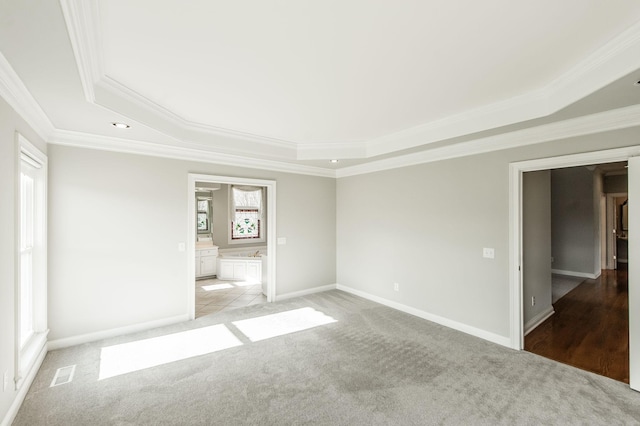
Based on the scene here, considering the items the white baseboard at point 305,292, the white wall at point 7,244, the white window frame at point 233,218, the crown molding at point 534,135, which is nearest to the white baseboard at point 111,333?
the white wall at point 7,244

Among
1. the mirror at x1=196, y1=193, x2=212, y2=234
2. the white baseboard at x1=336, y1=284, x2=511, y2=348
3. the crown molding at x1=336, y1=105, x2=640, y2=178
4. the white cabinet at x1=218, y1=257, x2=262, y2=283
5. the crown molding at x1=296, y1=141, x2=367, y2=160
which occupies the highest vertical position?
the crown molding at x1=296, y1=141, x2=367, y2=160

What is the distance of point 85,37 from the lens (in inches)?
65.1

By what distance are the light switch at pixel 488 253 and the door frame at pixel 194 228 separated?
3.20 m

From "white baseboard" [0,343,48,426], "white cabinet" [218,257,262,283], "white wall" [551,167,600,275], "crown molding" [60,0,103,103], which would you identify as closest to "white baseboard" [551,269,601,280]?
"white wall" [551,167,600,275]

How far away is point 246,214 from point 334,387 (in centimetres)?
599

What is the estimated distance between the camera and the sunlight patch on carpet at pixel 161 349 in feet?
9.23

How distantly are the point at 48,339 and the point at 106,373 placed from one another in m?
1.09

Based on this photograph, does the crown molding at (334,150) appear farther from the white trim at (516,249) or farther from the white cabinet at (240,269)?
the white cabinet at (240,269)

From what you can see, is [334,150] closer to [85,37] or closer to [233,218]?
[85,37]

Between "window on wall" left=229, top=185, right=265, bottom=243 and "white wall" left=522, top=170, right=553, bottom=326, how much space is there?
240 inches

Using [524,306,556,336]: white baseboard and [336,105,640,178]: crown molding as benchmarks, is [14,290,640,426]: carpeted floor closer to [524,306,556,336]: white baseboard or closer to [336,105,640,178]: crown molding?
[524,306,556,336]: white baseboard

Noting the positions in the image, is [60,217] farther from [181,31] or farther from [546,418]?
[546,418]

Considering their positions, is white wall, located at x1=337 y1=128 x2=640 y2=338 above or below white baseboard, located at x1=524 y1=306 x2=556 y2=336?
above

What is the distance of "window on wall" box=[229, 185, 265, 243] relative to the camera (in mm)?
7562
